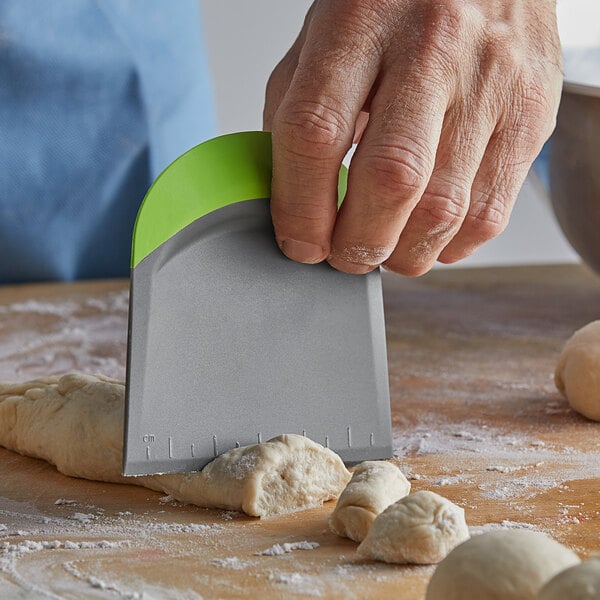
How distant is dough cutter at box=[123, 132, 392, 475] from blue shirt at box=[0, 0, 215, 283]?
3.83ft

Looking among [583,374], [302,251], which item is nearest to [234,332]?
[302,251]

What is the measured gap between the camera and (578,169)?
180 centimetres

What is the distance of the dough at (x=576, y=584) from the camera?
73 centimetres

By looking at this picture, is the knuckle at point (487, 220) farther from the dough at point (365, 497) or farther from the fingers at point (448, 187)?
the dough at point (365, 497)

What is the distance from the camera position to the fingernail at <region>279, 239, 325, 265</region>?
→ 1191 millimetres

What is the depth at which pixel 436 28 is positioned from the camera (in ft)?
3.94

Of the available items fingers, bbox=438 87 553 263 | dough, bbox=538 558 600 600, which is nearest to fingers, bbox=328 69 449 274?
fingers, bbox=438 87 553 263

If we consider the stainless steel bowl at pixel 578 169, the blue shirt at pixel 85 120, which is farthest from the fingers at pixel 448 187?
the blue shirt at pixel 85 120

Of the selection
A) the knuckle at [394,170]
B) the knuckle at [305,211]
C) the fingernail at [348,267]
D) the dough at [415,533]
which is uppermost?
the knuckle at [394,170]

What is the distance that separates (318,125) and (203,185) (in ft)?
0.52

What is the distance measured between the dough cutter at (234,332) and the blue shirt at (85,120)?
1.17 m

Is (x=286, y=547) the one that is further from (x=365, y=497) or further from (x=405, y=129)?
(x=405, y=129)

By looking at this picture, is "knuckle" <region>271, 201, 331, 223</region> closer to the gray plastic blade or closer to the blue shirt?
the gray plastic blade

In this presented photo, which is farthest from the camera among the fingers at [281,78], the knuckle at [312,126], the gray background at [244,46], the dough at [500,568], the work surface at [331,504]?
the gray background at [244,46]
